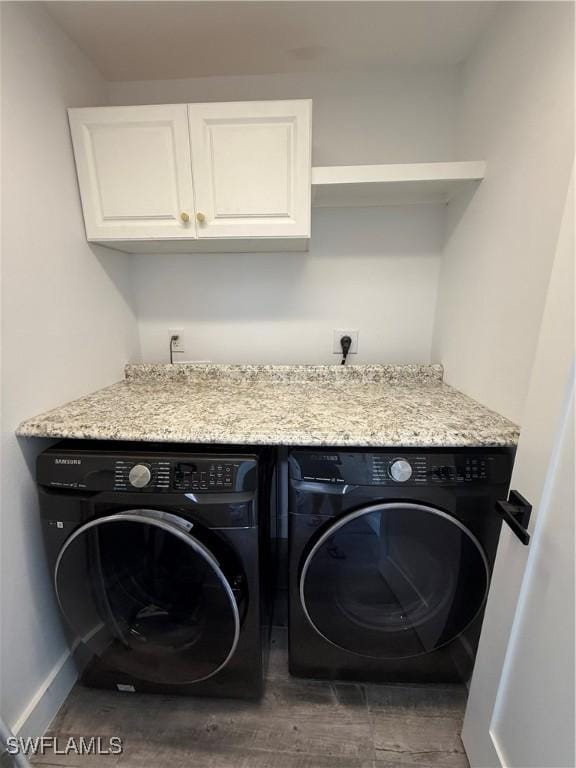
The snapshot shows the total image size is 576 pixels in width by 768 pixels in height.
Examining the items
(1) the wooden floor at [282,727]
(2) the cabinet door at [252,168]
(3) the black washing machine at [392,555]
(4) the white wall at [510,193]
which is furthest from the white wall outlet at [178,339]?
(1) the wooden floor at [282,727]

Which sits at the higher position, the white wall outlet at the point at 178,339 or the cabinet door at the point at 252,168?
the cabinet door at the point at 252,168

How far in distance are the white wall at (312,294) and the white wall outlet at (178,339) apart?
0.8 inches

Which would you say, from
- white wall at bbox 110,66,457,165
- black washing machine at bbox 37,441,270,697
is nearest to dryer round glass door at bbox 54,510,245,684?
black washing machine at bbox 37,441,270,697

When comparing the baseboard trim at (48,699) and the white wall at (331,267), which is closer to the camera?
the baseboard trim at (48,699)

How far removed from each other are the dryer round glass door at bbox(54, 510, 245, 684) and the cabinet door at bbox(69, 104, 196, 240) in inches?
40.1

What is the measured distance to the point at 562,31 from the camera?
80 centimetres

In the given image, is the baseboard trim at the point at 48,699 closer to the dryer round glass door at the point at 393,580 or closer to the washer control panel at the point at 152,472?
the washer control panel at the point at 152,472

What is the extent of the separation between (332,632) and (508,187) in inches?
60.6

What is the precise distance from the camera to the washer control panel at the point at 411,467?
3.00ft

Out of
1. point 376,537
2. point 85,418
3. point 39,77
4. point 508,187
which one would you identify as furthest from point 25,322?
point 508,187

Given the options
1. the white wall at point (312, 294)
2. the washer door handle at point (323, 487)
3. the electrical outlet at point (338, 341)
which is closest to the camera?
the washer door handle at point (323, 487)

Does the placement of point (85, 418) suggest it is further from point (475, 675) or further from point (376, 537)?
point (475, 675)

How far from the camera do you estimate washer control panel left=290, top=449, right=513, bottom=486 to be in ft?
3.00

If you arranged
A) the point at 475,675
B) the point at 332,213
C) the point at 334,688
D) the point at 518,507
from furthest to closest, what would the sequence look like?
the point at 332,213 → the point at 334,688 → the point at 475,675 → the point at 518,507
